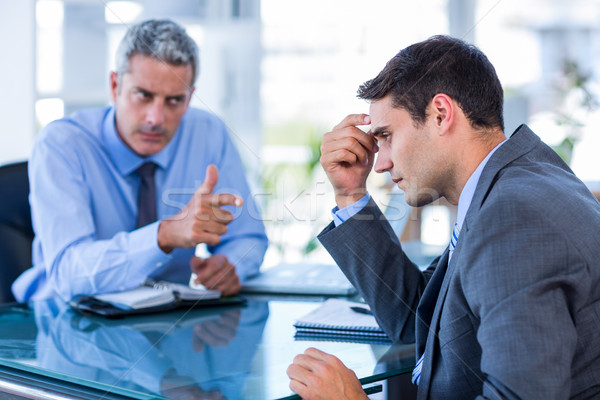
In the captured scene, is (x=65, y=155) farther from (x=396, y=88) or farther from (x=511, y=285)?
(x=511, y=285)

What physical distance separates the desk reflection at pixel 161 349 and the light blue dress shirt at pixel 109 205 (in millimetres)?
170

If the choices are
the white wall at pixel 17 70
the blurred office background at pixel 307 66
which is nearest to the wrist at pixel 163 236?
the white wall at pixel 17 70

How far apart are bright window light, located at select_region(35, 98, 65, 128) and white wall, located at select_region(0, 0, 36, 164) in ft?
0.82

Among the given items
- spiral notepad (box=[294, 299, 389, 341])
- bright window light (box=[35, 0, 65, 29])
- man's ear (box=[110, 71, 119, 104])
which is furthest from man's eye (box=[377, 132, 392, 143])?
bright window light (box=[35, 0, 65, 29])

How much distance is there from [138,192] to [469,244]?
1.39 metres

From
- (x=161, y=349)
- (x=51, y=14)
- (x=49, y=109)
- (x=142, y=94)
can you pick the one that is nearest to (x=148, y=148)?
(x=142, y=94)

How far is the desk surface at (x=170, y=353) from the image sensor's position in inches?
43.2

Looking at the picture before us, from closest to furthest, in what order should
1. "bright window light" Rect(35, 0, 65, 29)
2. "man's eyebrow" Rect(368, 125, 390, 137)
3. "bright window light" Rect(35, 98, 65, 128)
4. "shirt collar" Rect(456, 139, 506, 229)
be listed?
1. "shirt collar" Rect(456, 139, 506, 229)
2. "man's eyebrow" Rect(368, 125, 390, 137)
3. "bright window light" Rect(35, 98, 65, 128)
4. "bright window light" Rect(35, 0, 65, 29)

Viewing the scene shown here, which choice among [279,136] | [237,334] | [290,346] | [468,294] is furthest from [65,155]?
[279,136]

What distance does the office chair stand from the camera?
79.7 inches

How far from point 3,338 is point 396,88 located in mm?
967

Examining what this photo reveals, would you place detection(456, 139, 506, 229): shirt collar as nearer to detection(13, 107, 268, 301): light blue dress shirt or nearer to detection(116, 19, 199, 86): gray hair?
detection(13, 107, 268, 301): light blue dress shirt

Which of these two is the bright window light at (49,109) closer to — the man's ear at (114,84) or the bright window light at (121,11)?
the bright window light at (121,11)

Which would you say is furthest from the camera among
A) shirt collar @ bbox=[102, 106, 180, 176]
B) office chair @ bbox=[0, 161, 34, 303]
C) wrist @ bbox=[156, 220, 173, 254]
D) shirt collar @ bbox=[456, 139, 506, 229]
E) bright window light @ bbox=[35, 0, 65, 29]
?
bright window light @ bbox=[35, 0, 65, 29]
